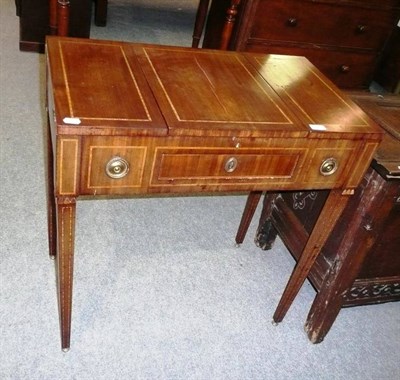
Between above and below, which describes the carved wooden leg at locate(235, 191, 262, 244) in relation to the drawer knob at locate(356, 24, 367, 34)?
below

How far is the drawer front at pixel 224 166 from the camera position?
3.77 ft

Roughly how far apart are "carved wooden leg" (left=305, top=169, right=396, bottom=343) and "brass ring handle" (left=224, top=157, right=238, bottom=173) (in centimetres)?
51

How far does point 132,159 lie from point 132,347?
0.80 metres

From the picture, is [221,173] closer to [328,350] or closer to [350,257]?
[350,257]

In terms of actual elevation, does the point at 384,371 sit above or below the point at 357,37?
below

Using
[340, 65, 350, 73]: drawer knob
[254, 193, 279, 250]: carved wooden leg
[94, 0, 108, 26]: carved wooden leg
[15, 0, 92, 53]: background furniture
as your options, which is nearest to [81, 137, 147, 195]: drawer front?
[254, 193, 279, 250]: carved wooden leg

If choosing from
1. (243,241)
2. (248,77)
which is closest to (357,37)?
(243,241)

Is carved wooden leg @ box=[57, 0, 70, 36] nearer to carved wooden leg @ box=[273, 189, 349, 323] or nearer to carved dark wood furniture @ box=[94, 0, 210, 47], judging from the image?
carved wooden leg @ box=[273, 189, 349, 323]

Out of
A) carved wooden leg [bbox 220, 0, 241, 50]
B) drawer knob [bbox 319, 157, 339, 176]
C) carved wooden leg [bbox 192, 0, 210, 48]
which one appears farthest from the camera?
carved wooden leg [bbox 192, 0, 210, 48]

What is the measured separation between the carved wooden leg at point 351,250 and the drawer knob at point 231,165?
0.51 metres

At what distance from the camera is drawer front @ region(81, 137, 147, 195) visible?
1062mm

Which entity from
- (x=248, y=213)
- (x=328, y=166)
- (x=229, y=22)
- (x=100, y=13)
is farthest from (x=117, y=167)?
(x=100, y=13)

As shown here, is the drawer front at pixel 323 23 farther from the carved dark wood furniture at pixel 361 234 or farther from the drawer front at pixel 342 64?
the carved dark wood furniture at pixel 361 234

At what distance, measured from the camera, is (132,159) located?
111cm
